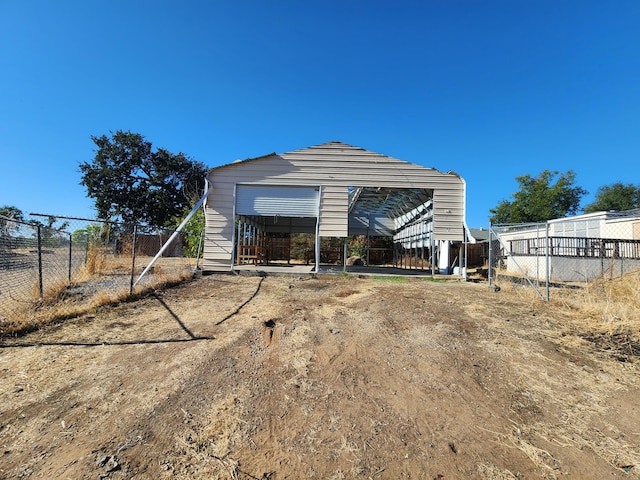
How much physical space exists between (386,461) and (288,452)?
0.67 m

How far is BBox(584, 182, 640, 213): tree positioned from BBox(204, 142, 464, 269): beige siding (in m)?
33.9

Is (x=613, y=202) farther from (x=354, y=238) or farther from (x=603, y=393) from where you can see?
(x=603, y=393)

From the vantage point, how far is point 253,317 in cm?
552

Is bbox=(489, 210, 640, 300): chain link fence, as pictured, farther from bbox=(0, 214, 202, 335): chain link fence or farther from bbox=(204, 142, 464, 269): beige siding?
bbox=(0, 214, 202, 335): chain link fence

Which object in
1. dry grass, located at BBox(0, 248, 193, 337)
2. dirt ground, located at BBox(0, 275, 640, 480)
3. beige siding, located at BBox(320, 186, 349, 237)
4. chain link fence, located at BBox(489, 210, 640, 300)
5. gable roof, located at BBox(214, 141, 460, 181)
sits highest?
gable roof, located at BBox(214, 141, 460, 181)

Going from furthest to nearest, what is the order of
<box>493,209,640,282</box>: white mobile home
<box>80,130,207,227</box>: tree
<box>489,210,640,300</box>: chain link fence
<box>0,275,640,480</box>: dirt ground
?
<box>80,130,207,227</box>: tree < <box>493,209,640,282</box>: white mobile home < <box>489,210,640,300</box>: chain link fence < <box>0,275,640,480</box>: dirt ground

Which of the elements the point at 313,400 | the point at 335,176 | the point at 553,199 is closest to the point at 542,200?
the point at 553,199

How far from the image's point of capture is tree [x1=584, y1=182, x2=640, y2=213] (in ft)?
111

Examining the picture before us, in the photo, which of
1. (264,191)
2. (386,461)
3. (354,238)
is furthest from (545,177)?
(386,461)

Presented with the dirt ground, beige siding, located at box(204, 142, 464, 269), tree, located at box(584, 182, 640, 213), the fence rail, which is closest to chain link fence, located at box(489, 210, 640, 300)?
the fence rail

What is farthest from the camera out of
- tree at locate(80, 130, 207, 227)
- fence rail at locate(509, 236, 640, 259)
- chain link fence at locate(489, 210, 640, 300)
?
tree at locate(80, 130, 207, 227)

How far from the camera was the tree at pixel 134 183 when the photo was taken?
101ft

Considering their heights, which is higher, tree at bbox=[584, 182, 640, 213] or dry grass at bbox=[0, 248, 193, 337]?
tree at bbox=[584, 182, 640, 213]

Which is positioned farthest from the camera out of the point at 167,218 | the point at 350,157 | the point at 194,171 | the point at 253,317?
the point at 194,171
